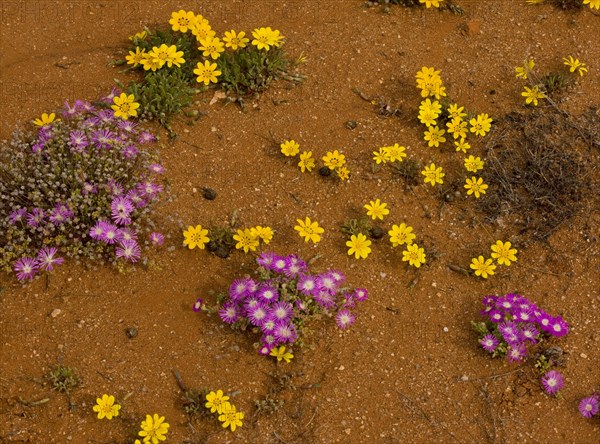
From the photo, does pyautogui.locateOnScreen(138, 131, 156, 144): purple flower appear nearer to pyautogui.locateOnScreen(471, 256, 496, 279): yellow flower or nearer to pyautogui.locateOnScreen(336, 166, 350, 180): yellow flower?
pyautogui.locateOnScreen(336, 166, 350, 180): yellow flower

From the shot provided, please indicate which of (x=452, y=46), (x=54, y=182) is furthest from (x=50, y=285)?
(x=452, y=46)

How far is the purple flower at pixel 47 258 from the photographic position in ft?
16.1

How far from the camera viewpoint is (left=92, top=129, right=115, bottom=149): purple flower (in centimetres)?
524

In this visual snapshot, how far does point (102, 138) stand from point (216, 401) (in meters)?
2.24

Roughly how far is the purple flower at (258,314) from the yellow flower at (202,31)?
8.48ft

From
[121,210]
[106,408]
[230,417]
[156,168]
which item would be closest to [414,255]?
[230,417]

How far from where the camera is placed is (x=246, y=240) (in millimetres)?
5094

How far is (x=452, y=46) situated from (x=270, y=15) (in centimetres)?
180

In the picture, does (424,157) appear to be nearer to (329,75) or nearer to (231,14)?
(329,75)

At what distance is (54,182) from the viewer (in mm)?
5098

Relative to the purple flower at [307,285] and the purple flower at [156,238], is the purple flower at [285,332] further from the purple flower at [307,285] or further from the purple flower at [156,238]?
the purple flower at [156,238]

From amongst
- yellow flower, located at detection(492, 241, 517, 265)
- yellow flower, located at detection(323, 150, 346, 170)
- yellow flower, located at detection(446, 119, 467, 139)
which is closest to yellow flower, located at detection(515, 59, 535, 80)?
yellow flower, located at detection(446, 119, 467, 139)

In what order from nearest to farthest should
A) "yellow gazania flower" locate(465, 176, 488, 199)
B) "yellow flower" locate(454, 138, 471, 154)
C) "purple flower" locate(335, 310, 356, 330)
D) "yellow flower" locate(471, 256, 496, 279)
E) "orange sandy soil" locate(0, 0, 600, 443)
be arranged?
"orange sandy soil" locate(0, 0, 600, 443) → "purple flower" locate(335, 310, 356, 330) → "yellow flower" locate(471, 256, 496, 279) → "yellow gazania flower" locate(465, 176, 488, 199) → "yellow flower" locate(454, 138, 471, 154)

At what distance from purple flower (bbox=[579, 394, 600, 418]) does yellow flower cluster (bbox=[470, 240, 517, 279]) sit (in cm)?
112
